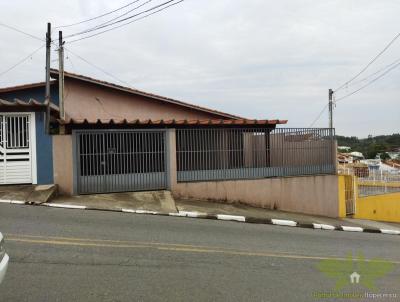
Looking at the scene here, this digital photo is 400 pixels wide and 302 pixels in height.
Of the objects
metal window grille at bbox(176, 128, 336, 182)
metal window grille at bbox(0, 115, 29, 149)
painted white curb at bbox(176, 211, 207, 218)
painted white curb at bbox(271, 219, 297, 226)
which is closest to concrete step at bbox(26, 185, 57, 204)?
metal window grille at bbox(0, 115, 29, 149)

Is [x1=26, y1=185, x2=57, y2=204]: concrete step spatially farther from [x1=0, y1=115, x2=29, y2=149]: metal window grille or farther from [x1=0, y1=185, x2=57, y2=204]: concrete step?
Answer: [x1=0, y1=115, x2=29, y2=149]: metal window grille

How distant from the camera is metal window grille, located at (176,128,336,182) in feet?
46.7

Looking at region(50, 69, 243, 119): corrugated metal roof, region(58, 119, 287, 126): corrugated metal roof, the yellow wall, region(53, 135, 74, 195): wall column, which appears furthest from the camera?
the yellow wall

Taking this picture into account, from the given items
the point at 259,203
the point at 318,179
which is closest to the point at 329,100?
the point at 318,179

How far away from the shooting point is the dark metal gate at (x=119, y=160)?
42.4 ft

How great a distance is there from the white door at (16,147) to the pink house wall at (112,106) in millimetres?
4266

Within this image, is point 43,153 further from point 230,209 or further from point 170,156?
point 230,209

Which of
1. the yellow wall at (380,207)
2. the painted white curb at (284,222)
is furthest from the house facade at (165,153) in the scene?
the yellow wall at (380,207)

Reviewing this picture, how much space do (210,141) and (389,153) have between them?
45.0 meters

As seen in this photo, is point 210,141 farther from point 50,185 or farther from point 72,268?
point 72,268

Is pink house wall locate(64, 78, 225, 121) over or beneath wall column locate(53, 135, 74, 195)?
over

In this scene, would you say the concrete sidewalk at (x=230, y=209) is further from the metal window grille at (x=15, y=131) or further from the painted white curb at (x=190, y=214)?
the metal window grille at (x=15, y=131)

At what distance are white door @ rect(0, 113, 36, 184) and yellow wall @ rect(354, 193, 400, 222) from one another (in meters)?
14.5

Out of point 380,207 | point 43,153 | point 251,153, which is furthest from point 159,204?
point 380,207
